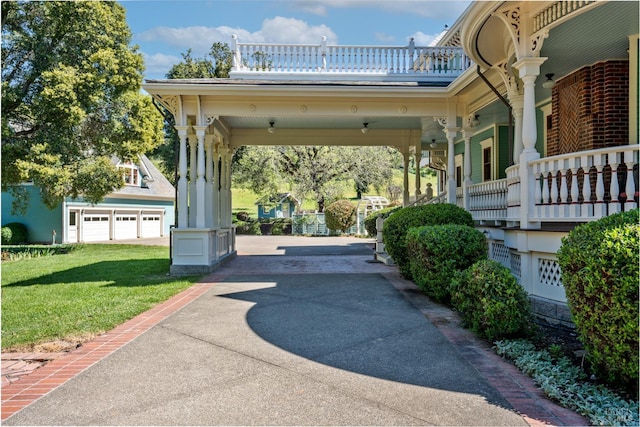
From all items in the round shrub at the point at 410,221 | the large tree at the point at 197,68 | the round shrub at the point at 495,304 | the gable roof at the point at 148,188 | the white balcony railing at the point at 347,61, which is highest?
the large tree at the point at 197,68

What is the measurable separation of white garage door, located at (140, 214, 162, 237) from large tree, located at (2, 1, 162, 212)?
37.8ft

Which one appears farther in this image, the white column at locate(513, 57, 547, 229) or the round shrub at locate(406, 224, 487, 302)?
the round shrub at locate(406, 224, 487, 302)

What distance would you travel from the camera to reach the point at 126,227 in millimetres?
26203

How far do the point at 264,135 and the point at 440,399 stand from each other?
1180 centimetres

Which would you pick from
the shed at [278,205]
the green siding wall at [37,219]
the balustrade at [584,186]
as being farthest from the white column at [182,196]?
the shed at [278,205]

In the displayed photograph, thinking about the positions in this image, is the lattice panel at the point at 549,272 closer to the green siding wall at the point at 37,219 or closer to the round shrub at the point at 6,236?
the green siding wall at the point at 37,219

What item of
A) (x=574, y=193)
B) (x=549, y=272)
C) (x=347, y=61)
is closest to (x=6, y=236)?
(x=347, y=61)

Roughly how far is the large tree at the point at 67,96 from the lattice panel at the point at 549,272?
48.1ft

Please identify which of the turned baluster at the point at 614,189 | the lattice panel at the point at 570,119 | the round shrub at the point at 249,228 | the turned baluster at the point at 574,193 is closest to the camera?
the turned baluster at the point at 614,189

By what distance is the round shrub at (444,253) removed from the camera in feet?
20.0

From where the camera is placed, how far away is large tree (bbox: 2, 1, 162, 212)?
14.2m

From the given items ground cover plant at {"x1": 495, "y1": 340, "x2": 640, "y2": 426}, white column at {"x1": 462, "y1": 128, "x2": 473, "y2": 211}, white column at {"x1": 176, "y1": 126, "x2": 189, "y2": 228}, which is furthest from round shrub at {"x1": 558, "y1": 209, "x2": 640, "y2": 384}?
white column at {"x1": 176, "y1": 126, "x2": 189, "y2": 228}

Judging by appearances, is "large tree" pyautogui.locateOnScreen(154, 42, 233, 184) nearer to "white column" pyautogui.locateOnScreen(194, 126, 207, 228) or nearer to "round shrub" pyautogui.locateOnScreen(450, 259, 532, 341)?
"white column" pyautogui.locateOnScreen(194, 126, 207, 228)

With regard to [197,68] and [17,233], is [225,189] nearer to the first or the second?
[17,233]
